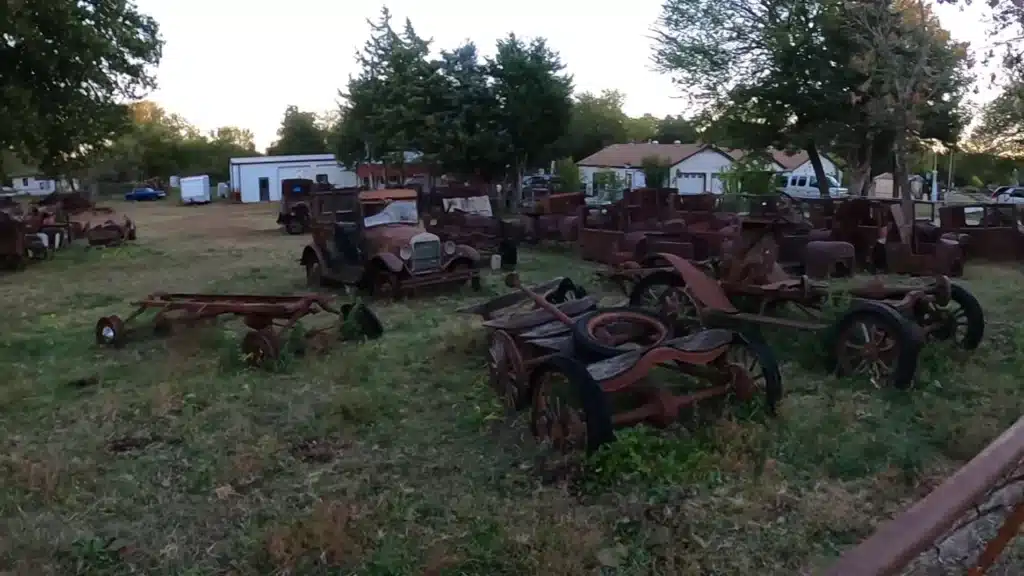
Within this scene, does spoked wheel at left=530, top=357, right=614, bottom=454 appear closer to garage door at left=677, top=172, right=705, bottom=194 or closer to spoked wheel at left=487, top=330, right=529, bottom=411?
spoked wheel at left=487, top=330, right=529, bottom=411

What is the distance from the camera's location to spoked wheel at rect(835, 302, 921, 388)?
6656 millimetres

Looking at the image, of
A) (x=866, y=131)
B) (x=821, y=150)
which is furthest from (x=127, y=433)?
(x=821, y=150)

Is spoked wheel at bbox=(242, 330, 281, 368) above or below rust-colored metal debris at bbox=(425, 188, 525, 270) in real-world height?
below

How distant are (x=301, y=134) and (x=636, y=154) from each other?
27.1 meters

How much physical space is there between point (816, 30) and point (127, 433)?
22460 mm

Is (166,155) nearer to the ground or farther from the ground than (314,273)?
farther from the ground

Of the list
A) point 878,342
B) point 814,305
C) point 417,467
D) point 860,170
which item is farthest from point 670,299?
point 860,170

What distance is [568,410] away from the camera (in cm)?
537

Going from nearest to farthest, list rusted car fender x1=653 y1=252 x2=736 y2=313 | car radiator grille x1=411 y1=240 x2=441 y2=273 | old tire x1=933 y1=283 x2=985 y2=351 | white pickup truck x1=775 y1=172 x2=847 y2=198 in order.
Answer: old tire x1=933 y1=283 x2=985 y2=351
rusted car fender x1=653 y1=252 x2=736 y2=313
car radiator grille x1=411 y1=240 x2=441 y2=273
white pickup truck x1=775 y1=172 x2=847 y2=198

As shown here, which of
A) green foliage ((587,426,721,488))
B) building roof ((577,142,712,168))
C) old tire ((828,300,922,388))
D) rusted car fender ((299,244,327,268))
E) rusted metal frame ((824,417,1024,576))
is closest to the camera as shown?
rusted metal frame ((824,417,1024,576))

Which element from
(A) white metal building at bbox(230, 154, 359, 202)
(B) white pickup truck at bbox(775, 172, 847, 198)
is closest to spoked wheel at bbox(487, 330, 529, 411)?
(B) white pickup truck at bbox(775, 172, 847, 198)

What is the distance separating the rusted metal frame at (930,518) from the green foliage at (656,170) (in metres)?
36.5

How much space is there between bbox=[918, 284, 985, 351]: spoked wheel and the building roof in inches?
1417

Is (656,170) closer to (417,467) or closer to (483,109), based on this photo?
(483,109)
